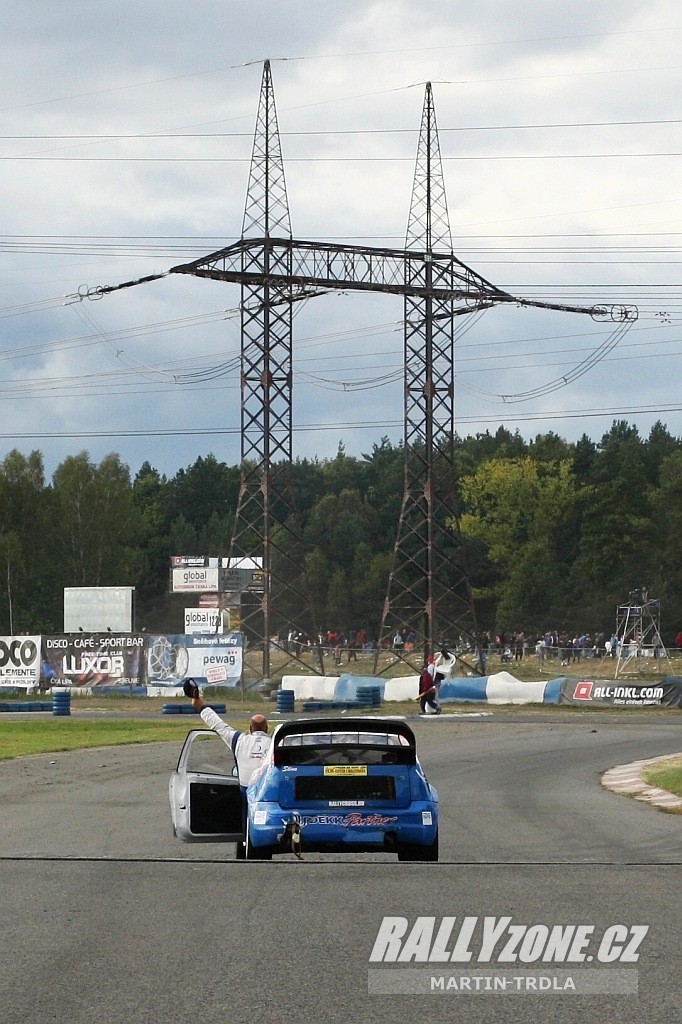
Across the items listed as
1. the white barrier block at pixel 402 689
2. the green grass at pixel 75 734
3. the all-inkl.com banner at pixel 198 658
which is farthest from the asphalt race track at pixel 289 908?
the all-inkl.com banner at pixel 198 658

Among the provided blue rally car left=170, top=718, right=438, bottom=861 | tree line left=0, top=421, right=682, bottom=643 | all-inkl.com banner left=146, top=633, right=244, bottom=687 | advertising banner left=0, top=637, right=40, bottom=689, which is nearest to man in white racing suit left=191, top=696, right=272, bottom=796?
blue rally car left=170, top=718, right=438, bottom=861

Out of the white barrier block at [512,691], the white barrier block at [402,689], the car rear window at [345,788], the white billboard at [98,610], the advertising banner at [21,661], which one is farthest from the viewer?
the white billboard at [98,610]

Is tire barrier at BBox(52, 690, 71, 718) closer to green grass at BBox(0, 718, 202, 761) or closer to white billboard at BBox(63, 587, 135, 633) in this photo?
green grass at BBox(0, 718, 202, 761)

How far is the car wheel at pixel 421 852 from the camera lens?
11781 mm

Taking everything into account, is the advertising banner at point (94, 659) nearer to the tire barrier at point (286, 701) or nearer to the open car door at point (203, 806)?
the tire barrier at point (286, 701)

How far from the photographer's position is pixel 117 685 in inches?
2140

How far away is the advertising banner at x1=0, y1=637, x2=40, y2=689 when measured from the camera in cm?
5472

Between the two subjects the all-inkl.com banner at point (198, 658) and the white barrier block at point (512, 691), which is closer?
the white barrier block at point (512, 691)

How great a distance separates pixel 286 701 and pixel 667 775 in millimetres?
23209

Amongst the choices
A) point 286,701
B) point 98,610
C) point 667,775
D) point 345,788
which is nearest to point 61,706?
point 286,701

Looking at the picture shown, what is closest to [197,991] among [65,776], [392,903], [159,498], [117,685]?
[392,903]

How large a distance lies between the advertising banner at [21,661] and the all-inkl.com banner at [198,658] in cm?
494

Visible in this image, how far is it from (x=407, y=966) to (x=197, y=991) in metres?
1.25

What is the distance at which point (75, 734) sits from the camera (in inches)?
1347
